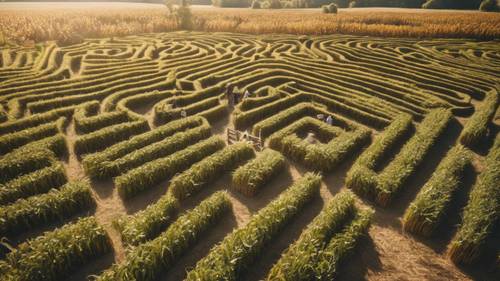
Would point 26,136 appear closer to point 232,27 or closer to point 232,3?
point 232,27

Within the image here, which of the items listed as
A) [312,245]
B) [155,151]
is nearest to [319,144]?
[312,245]

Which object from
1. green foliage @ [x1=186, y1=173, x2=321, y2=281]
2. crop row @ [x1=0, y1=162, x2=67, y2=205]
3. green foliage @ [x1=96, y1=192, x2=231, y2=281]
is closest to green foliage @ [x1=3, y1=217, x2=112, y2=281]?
green foliage @ [x1=96, y1=192, x2=231, y2=281]

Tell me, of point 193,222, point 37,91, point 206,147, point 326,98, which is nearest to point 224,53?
point 326,98

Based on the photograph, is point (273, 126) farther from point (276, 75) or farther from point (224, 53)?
point (224, 53)

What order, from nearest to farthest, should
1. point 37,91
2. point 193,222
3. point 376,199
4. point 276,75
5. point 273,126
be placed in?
point 193,222, point 376,199, point 273,126, point 37,91, point 276,75

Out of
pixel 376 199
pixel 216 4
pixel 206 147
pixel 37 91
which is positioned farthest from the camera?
pixel 216 4

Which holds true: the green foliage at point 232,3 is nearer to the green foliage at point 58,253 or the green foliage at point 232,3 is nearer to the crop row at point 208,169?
the crop row at point 208,169

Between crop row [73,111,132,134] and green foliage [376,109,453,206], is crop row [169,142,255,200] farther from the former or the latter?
crop row [73,111,132,134]
